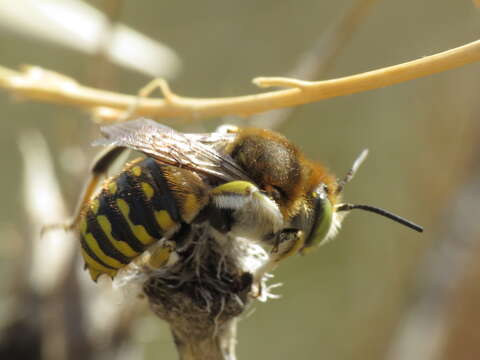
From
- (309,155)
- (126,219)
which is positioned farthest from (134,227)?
(309,155)

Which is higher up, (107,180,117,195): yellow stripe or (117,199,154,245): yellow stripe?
(107,180,117,195): yellow stripe

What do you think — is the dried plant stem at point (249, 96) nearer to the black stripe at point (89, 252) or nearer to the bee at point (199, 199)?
the bee at point (199, 199)

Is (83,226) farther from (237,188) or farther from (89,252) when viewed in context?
(237,188)

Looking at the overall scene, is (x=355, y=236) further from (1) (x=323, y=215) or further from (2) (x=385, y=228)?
(1) (x=323, y=215)

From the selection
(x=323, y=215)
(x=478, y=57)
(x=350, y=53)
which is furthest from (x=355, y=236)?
(x=478, y=57)

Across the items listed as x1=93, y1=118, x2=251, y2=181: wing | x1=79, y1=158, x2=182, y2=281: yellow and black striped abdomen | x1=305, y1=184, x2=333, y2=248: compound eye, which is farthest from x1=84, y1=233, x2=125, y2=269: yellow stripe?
x1=305, y1=184, x2=333, y2=248: compound eye

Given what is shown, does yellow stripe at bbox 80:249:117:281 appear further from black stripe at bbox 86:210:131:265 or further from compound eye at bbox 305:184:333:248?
compound eye at bbox 305:184:333:248
